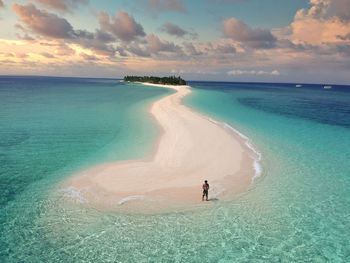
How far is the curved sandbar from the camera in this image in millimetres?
16281

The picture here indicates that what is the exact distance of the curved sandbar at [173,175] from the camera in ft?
53.4

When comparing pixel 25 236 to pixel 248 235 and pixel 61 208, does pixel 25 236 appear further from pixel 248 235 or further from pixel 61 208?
pixel 248 235

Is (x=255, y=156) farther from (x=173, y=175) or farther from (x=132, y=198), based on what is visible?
(x=132, y=198)

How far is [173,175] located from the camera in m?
19.5

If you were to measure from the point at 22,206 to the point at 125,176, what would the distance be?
25.6 feet

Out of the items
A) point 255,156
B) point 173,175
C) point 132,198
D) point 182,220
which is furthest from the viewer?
point 255,156

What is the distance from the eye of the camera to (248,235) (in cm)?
1266

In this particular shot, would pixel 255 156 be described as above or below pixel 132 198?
above

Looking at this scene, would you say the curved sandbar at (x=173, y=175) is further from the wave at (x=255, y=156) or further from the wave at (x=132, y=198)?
the wave at (x=255, y=156)

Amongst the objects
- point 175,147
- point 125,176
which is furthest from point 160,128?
point 125,176

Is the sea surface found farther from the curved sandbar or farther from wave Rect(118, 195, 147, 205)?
wave Rect(118, 195, 147, 205)

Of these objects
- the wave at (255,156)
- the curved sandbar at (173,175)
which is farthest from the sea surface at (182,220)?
the curved sandbar at (173,175)

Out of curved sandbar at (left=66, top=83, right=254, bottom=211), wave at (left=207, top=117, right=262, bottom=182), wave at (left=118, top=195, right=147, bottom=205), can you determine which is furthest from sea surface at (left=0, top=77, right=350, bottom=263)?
wave at (left=118, top=195, right=147, bottom=205)

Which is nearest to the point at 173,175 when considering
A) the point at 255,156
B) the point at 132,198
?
A: the point at 132,198
